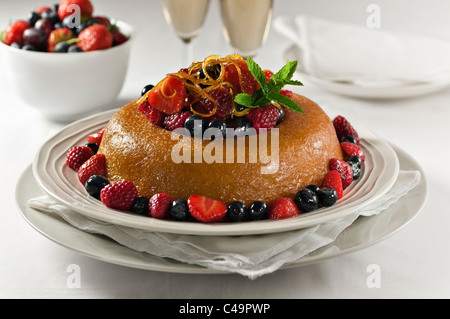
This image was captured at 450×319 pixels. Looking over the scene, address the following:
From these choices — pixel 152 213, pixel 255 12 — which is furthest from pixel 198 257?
pixel 255 12

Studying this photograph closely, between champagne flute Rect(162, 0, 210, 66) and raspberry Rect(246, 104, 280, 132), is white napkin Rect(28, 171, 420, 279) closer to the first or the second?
raspberry Rect(246, 104, 280, 132)

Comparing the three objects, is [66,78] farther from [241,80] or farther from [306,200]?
[306,200]

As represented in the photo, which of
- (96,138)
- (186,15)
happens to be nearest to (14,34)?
(186,15)

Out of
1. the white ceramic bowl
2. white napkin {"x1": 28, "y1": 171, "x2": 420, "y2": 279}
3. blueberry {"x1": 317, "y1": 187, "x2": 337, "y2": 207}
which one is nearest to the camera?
white napkin {"x1": 28, "y1": 171, "x2": 420, "y2": 279}

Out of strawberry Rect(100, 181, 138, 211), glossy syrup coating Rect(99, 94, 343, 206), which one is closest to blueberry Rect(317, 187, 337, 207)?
glossy syrup coating Rect(99, 94, 343, 206)

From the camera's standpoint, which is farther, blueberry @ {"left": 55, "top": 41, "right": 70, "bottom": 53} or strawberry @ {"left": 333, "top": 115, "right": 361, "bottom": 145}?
blueberry @ {"left": 55, "top": 41, "right": 70, "bottom": 53}

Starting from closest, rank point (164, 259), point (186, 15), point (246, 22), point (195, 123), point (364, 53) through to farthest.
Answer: point (164, 259)
point (195, 123)
point (246, 22)
point (186, 15)
point (364, 53)

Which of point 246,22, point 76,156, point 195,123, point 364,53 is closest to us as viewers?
point 195,123

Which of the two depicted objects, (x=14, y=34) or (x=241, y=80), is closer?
(x=241, y=80)
